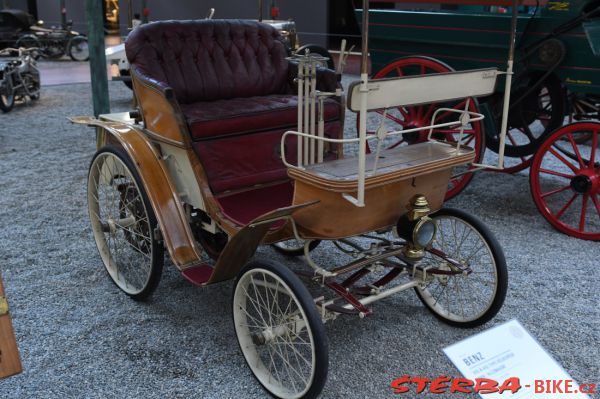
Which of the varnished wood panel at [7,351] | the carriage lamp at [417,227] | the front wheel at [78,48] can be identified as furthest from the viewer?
the front wheel at [78,48]

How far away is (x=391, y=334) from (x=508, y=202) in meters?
1.83

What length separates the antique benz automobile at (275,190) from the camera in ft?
5.93

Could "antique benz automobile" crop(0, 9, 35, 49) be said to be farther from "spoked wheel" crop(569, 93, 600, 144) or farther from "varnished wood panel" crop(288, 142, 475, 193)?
"varnished wood panel" crop(288, 142, 475, 193)

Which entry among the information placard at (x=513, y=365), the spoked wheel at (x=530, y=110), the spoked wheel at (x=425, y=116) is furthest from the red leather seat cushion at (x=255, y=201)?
the spoked wheel at (x=530, y=110)

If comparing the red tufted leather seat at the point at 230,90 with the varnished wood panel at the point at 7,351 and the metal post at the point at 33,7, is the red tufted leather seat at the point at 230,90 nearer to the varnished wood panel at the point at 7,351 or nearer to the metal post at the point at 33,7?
the varnished wood panel at the point at 7,351

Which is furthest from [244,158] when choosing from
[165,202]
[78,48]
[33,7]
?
[33,7]

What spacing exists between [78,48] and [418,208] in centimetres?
995

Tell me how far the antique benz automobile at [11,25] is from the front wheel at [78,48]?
81cm

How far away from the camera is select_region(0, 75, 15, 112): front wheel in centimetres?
623

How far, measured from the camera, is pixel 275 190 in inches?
97.8

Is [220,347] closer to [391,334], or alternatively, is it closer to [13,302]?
[391,334]

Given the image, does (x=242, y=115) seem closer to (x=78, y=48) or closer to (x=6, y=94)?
(x=6, y=94)

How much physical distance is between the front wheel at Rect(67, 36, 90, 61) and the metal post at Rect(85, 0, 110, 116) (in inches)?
251

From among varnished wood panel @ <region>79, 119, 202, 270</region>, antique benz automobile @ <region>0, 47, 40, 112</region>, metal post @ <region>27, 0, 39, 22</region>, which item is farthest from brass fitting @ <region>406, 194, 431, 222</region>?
metal post @ <region>27, 0, 39, 22</region>
